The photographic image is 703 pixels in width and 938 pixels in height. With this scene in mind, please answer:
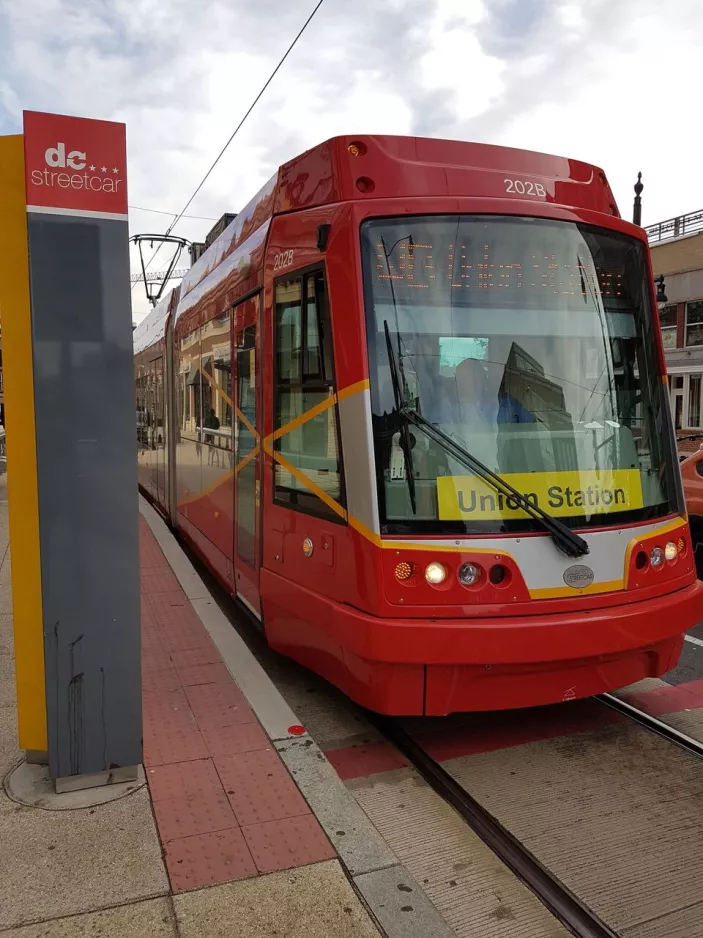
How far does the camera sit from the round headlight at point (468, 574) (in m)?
3.83

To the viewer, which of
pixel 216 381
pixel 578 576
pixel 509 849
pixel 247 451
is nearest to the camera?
pixel 509 849

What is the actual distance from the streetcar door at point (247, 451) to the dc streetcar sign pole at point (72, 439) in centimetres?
172

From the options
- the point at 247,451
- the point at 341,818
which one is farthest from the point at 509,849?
the point at 247,451

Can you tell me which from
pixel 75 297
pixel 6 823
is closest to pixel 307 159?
pixel 75 297

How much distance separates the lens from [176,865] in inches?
120

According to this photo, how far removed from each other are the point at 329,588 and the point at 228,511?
2.21 m

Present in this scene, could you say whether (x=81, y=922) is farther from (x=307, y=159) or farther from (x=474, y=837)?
(x=307, y=159)

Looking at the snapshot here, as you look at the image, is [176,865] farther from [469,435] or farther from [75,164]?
[75,164]

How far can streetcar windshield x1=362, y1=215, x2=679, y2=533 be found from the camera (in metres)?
3.90

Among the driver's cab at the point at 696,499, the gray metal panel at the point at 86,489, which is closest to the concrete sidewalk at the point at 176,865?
the gray metal panel at the point at 86,489

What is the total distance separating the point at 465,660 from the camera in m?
3.74

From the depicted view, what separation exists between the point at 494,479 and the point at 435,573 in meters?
0.55

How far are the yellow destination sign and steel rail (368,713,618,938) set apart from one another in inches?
51.3

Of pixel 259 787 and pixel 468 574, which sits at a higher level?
pixel 468 574
